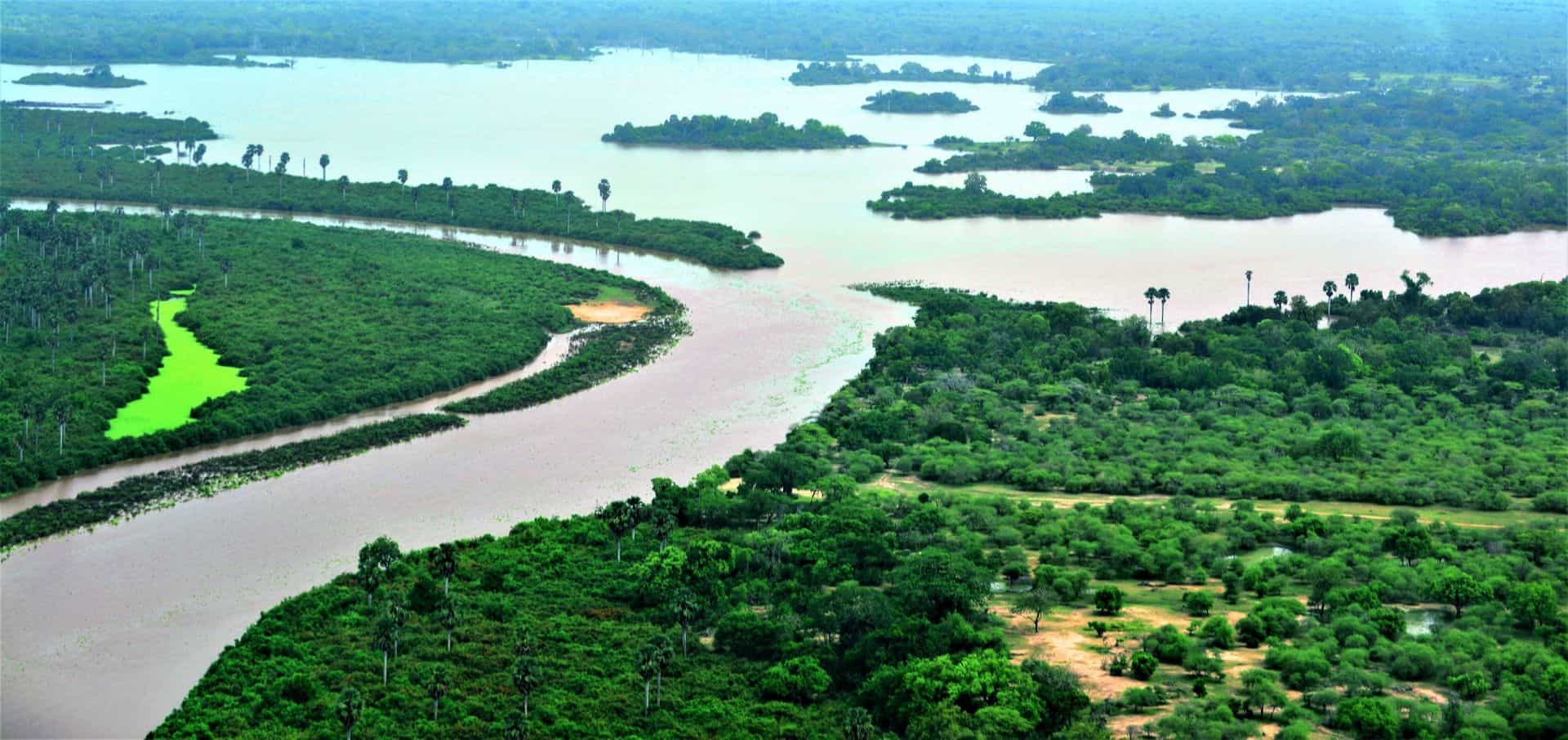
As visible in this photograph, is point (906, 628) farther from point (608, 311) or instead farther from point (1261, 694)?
point (608, 311)

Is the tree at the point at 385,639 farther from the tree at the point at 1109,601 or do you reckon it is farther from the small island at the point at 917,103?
the small island at the point at 917,103

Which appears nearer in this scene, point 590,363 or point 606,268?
point 590,363

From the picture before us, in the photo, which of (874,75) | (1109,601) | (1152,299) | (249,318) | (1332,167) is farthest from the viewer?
(874,75)

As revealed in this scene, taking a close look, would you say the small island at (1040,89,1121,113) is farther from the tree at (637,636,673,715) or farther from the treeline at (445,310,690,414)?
the tree at (637,636,673,715)

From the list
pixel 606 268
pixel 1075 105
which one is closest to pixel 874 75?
pixel 1075 105

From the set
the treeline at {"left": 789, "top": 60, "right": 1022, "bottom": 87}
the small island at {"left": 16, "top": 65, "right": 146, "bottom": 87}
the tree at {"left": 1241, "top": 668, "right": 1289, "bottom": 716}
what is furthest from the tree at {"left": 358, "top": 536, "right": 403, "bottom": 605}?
the treeline at {"left": 789, "top": 60, "right": 1022, "bottom": 87}

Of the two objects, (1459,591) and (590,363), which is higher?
(590,363)

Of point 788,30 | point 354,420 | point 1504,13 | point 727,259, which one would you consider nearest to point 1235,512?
point 354,420
